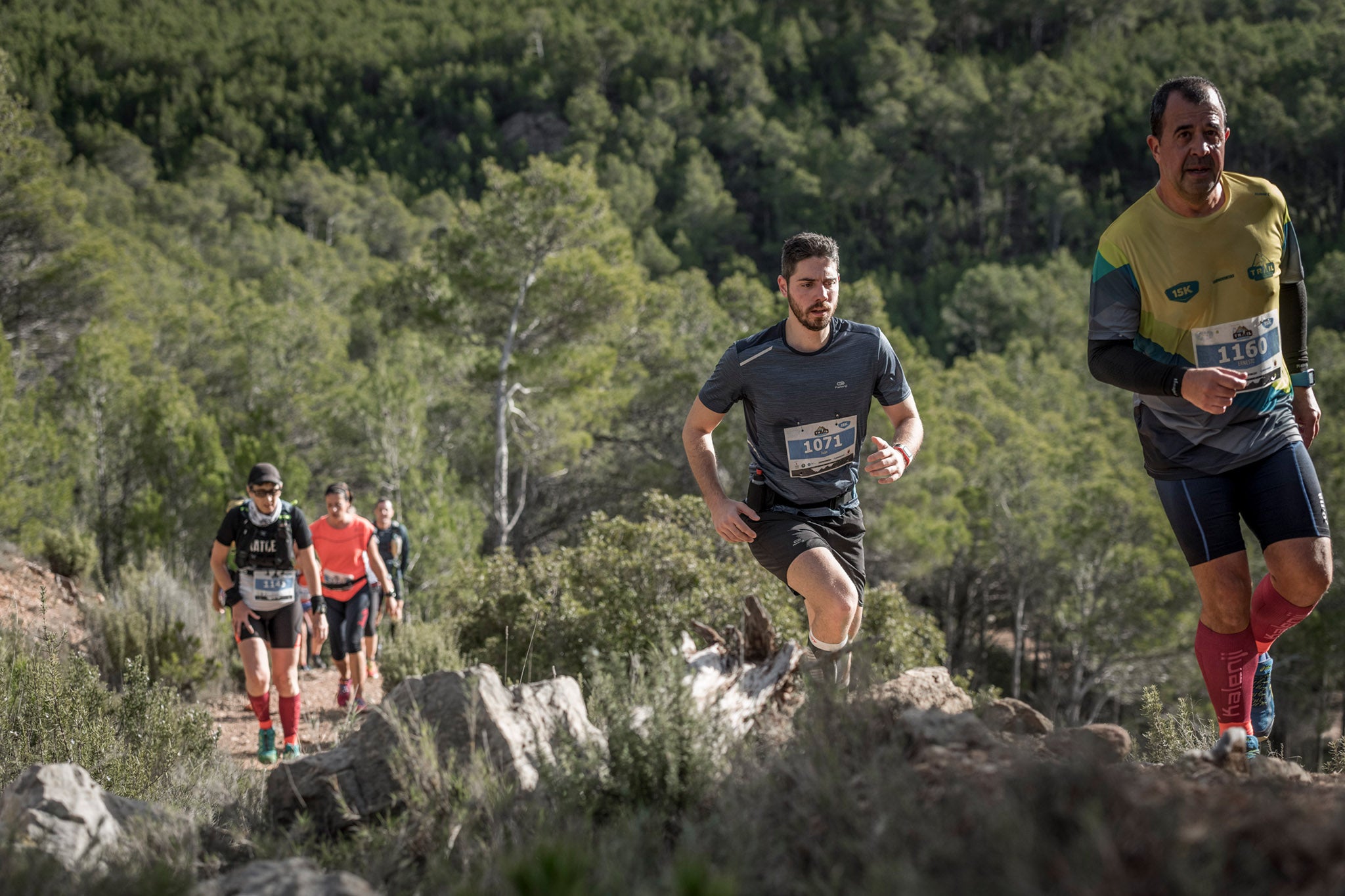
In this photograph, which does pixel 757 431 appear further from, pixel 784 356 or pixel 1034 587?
pixel 1034 587

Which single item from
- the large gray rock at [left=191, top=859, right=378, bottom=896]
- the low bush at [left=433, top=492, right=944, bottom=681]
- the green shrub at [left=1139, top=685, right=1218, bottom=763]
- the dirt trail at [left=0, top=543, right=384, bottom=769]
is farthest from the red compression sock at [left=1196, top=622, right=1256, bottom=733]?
the dirt trail at [left=0, top=543, right=384, bottom=769]

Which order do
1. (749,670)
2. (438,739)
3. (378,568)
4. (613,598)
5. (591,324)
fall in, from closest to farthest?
(438,739) → (749,670) → (378,568) → (613,598) → (591,324)

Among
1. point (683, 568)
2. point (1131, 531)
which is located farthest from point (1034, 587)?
point (683, 568)

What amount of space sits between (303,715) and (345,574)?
125 centimetres

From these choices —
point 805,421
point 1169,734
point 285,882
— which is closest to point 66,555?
point 805,421

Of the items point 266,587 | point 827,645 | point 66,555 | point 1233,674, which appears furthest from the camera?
point 66,555

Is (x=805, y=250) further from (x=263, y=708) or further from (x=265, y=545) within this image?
(x=263, y=708)

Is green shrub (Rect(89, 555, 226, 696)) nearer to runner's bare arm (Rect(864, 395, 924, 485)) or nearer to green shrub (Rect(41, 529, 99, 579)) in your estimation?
green shrub (Rect(41, 529, 99, 579))

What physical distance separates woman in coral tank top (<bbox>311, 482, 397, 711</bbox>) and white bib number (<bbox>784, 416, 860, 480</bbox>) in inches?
178

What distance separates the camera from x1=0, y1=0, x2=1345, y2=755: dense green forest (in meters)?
13.2

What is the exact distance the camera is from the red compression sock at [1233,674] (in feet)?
9.82

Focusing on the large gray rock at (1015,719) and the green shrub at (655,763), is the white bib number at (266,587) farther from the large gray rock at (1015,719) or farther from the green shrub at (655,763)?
the large gray rock at (1015,719)

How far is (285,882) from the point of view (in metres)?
2.07

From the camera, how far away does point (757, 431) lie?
3.65 m
